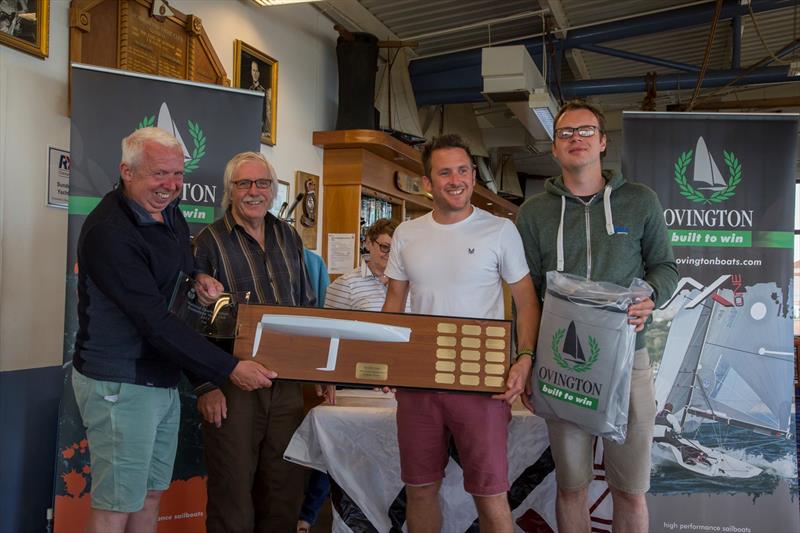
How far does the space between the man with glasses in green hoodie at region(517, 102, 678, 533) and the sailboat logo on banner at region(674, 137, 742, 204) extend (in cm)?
117

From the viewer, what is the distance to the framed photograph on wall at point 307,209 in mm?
5230

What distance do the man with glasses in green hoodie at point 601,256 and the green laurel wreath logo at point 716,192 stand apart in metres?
1.16

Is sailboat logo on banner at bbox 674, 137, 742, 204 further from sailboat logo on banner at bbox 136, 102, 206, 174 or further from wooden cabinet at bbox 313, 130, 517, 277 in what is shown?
wooden cabinet at bbox 313, 130, 517, 277

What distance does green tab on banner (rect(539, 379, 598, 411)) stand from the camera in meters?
1.95

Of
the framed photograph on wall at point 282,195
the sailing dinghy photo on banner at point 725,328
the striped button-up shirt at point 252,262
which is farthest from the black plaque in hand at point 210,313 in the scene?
the framed photograph on wall at point 282,195

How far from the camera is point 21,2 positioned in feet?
9.45

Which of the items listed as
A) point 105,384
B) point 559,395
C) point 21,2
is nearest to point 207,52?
point 21,2

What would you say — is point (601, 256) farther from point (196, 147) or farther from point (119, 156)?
point (119, 156)

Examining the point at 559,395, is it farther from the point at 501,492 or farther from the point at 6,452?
the point at 6,452

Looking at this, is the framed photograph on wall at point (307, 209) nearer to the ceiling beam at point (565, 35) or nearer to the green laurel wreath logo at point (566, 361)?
the ceiling beam at point (565, 35)

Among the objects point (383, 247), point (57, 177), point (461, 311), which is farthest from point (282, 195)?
point (461, 311)

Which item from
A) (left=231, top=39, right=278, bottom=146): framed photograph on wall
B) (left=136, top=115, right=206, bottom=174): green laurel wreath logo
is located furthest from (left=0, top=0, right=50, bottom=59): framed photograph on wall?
(left=231, top=39, right=278, bottom=146): framed photograph on wall

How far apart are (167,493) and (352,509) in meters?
0.87

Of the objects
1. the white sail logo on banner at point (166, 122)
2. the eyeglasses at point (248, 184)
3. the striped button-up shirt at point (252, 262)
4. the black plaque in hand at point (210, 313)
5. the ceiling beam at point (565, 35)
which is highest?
the ceiling beam at point (565, 35)
